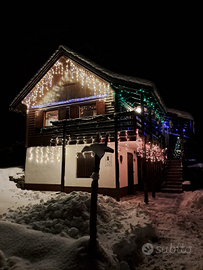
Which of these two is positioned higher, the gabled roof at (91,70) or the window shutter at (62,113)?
the gabled roof at (91,70)

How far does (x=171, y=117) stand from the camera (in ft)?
56.5

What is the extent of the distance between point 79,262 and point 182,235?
4065mm

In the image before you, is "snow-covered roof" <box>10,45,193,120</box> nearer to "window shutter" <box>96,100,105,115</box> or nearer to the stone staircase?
"window shutter" <box>96,100,105,115</box>

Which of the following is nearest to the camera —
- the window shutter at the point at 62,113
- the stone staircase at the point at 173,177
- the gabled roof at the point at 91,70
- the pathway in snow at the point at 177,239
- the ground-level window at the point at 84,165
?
the pathway in snow at the point at 177,239

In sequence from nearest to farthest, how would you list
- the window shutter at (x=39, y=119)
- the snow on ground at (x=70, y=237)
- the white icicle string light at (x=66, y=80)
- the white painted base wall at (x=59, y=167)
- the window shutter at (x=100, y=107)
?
the snow on ground at (x=70, y=237)
the white painted base wall at (x=59, y=167)
the window shutter at (x=100, y=107)
the white icicle string light at (x=66, y=80)
the window shutter at (x=39, y=119)

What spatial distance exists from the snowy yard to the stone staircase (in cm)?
649

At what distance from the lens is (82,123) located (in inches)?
494

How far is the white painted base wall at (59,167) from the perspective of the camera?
11555mm

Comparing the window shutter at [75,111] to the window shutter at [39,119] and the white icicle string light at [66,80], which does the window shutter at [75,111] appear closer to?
the white icicle string light at [66,80]

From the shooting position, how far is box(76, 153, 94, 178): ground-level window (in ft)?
39.7

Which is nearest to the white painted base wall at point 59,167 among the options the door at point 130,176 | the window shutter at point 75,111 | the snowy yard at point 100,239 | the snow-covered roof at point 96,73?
the door at point 130,176

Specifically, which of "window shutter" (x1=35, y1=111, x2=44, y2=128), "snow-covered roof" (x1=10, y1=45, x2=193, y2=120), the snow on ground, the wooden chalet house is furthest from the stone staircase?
"window shutter" (x1=35, y1=111, x2=44, y2=128)

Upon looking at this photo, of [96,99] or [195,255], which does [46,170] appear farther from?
[195,255]

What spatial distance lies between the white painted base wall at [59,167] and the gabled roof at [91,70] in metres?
3.67
